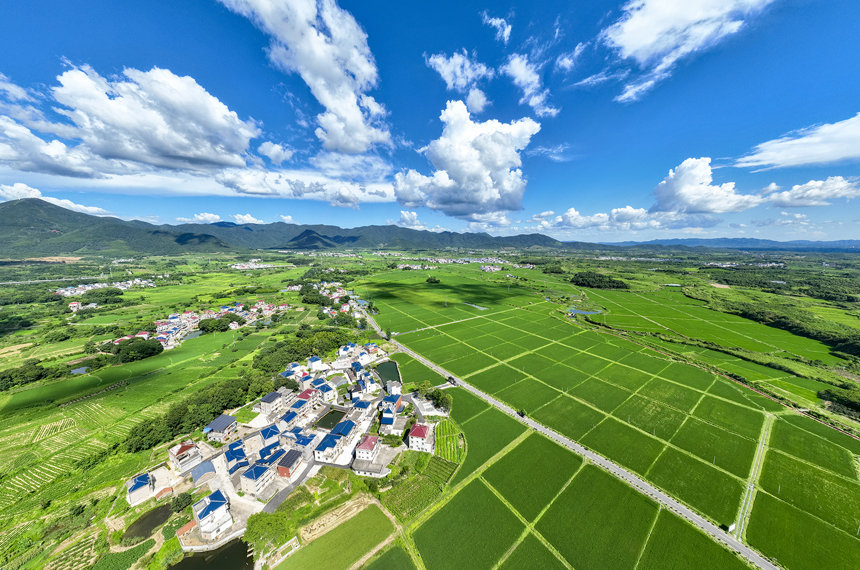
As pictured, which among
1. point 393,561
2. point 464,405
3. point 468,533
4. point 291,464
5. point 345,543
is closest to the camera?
point 393,561

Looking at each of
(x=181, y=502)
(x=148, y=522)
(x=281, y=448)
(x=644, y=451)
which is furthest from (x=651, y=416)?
(x=148, y=522)

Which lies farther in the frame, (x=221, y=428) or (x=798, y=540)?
(x=221, y=428)

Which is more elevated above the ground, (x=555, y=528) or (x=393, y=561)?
(x=555, y=528)

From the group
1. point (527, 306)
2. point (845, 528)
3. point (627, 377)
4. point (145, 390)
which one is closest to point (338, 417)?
point (145, 390)

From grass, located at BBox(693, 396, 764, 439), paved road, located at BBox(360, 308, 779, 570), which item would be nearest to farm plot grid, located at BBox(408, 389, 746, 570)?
paved road, located at BBox(360, 308, 779, 570)

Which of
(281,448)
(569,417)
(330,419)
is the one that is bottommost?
(330,419)

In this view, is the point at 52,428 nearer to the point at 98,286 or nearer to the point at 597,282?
the point at 98,286

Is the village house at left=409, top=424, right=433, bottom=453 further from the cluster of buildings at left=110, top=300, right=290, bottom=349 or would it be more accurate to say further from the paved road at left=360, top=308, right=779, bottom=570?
the cluster of buildings at left=110, top=300, right=290, bottom=349
